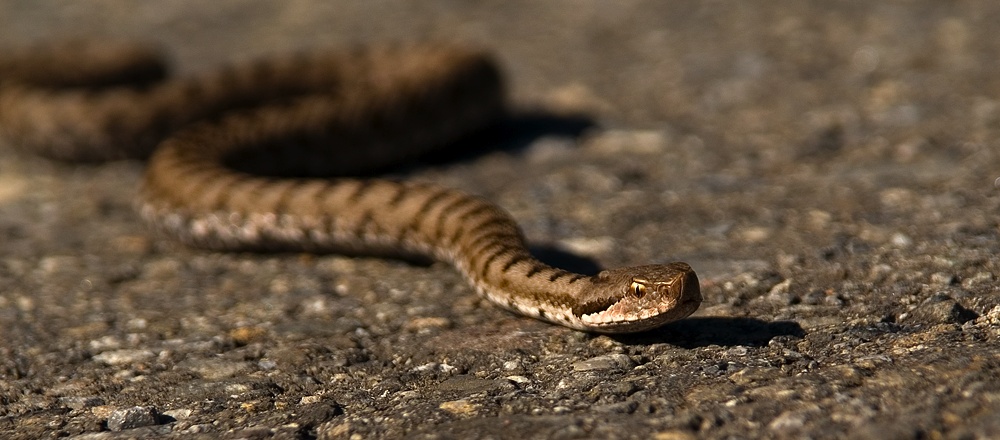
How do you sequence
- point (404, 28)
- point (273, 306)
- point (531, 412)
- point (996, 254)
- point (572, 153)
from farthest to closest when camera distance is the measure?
point (404, 28), point (572, 153), point (273, 306), point (996, 254), point (531, 412)

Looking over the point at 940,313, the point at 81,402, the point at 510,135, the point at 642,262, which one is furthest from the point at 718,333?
the point at 510,135

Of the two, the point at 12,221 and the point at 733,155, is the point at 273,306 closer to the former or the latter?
the point at 12,221

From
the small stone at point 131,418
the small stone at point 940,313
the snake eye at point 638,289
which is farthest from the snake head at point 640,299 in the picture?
the small stone at point 131,418

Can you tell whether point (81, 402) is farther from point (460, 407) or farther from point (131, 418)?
point (460, 407)

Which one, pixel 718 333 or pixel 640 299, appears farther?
pixel 718 333

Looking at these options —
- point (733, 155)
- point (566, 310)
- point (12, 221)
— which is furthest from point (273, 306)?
point (733, 155)

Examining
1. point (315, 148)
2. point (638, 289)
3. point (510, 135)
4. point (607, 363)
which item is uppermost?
point (510, 135)
